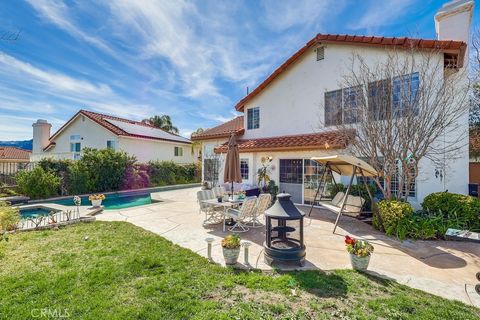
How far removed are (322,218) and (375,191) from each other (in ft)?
9.33

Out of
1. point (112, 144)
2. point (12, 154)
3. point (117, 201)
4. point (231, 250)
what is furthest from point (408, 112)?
point (12, 154)

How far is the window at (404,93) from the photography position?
884 cm

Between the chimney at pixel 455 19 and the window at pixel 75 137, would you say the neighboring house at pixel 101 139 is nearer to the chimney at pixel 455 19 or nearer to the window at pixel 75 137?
the window at pixel 75 137

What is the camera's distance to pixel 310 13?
39.1ft

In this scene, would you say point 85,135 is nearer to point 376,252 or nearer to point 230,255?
point 230,255

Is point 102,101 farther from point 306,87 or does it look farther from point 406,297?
point 406,297

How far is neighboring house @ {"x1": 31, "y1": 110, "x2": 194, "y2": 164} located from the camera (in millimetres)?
24266

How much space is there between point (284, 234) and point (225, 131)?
44.6ft

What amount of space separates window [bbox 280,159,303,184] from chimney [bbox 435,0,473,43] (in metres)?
8.89

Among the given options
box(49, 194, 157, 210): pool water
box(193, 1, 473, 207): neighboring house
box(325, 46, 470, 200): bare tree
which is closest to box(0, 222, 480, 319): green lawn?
box(325, 46, 470, 200): bare tree

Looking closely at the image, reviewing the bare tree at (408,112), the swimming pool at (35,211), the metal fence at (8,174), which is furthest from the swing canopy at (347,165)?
the metal fence at (8,174)

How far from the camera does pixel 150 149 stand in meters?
26.9

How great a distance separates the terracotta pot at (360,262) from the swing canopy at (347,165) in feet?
12.5

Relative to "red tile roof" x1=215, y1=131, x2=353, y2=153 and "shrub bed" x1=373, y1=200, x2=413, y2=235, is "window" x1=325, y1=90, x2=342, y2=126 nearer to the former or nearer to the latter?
"red tile roof" x1=215, y1=131, x2=353, y2=153
